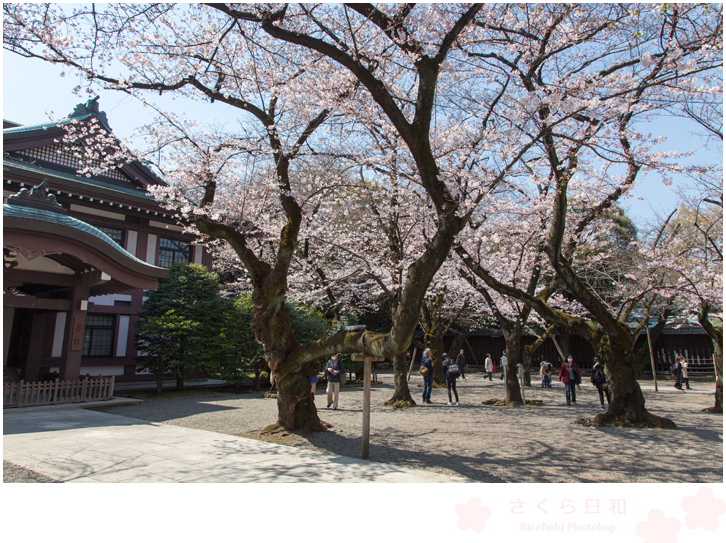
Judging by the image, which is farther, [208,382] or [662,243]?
[208,382]

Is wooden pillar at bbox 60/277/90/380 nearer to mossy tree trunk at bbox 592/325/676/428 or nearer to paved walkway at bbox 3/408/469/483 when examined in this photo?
paved walkway at bbox 3/408/469/483

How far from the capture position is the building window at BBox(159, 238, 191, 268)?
19266mm

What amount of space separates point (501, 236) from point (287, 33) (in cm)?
1014

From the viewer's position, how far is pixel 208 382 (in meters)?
19.5

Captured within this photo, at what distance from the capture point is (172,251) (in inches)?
774

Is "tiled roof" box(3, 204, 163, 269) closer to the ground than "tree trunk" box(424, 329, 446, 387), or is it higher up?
higher up

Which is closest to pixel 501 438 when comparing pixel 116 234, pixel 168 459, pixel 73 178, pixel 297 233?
pixel 297 233

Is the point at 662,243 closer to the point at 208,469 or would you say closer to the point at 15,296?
the point at 208,469

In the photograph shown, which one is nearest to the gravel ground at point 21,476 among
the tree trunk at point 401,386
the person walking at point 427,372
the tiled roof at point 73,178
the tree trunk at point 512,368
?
the tree trunk at point 401,386

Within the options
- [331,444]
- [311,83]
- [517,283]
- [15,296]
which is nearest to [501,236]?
[517,283]

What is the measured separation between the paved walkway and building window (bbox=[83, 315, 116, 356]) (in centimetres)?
831

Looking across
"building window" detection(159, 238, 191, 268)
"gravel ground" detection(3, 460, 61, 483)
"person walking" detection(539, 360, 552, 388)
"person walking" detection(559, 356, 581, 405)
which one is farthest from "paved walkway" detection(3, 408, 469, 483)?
"person walking" detection(539, 360, 552, 388)

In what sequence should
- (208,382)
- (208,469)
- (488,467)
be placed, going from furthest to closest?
(208,382) < (488,467) < (208,469)

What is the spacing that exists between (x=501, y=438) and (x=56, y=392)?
36.7 feet
